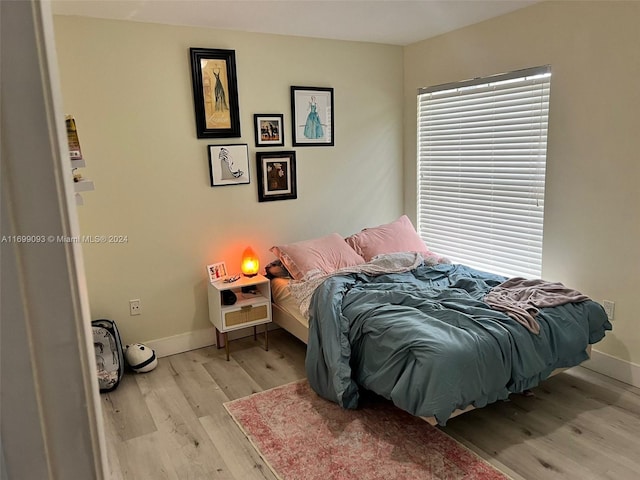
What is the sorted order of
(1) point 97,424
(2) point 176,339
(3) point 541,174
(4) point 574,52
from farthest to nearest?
(2) point 176,339, (3) point 541,174, (4) point 574,52, (1) point 97,424

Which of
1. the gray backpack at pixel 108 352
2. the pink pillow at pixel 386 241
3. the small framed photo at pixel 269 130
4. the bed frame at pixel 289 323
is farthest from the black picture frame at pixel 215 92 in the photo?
the gray backpack at pixel 108 352

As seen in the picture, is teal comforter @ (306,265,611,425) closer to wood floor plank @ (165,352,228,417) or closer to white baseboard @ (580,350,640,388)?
white baseboard @ (580,350,640,388)

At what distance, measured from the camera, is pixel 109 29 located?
3.23 m

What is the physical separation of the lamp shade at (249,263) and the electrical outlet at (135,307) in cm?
81

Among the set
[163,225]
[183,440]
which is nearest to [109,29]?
[163,225]

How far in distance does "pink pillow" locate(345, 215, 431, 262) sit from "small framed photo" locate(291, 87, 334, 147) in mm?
882

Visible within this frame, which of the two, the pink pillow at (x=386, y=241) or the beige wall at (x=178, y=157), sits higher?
the beige wall at (x=178, y=157)

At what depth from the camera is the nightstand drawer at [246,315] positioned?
3.52 m

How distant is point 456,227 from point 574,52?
164 cm

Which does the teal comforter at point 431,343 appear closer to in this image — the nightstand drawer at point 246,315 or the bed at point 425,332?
the bed at point 425,332

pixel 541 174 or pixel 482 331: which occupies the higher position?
pixel 541 174

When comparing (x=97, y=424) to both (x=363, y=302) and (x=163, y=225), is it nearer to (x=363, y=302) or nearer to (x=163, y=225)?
(x=363, y=302)

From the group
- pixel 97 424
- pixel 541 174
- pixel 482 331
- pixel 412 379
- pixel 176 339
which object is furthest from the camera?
pixel 176 339

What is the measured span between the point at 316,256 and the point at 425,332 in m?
1.39
